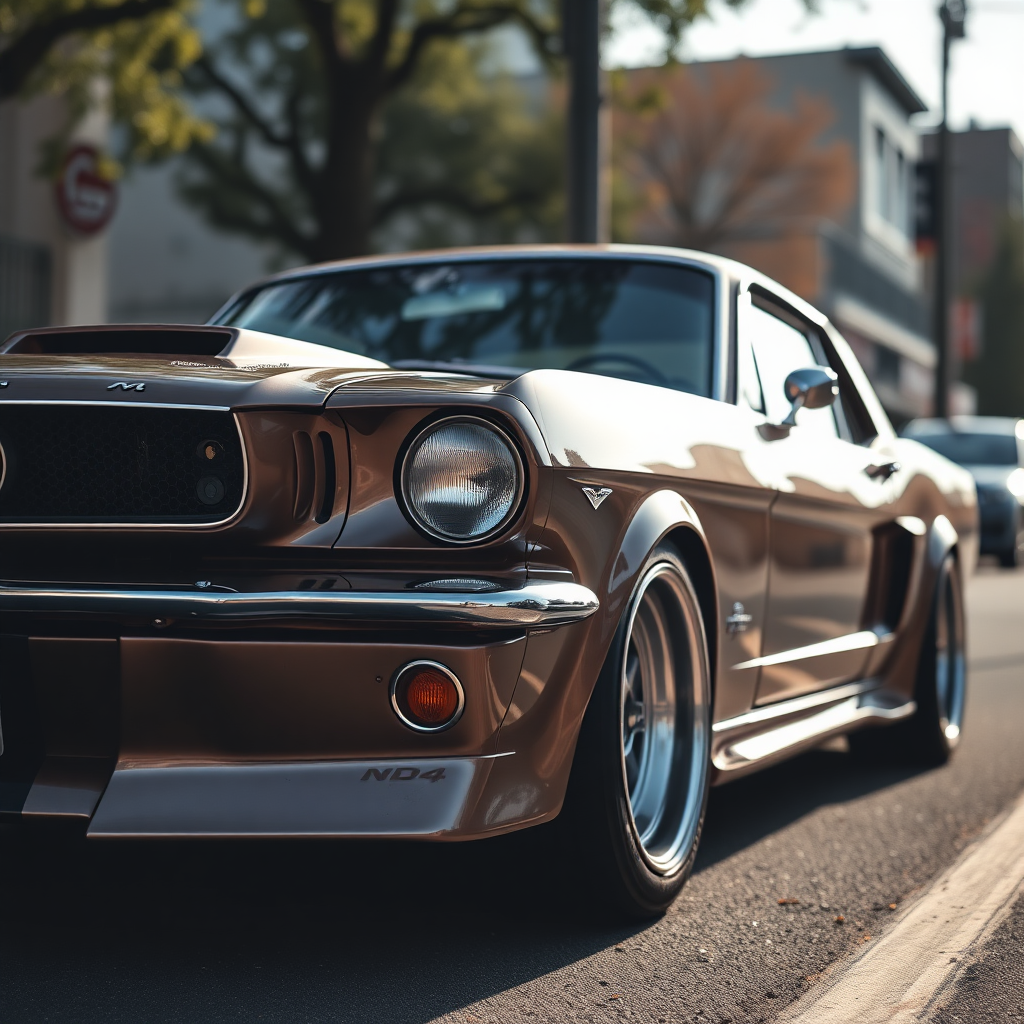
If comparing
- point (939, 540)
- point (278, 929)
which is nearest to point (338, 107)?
point (939, 540)

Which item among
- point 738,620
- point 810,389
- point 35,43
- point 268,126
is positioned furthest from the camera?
point 268,126

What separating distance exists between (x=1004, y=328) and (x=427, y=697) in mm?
71816

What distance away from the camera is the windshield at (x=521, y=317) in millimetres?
4348

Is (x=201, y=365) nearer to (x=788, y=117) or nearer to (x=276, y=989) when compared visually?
(x=276, y=989)

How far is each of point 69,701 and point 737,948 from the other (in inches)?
54.7

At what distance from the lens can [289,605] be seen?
2.75 m

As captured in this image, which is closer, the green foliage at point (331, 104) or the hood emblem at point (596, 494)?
the hood emblem at point (596, 494)

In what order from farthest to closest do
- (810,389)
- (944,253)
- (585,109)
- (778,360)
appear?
(944,253), (585,109), (778,360), (810,389)

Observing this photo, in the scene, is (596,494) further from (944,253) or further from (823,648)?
(944,253)

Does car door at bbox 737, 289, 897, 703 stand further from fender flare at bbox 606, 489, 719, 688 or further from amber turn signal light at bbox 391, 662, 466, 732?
amber turn signal light at bbox 391, 662, 466, 732

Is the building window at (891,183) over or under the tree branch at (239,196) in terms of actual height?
over

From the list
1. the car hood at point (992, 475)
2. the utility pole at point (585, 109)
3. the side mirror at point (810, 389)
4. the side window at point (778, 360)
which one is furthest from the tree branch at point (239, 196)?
the side mirror at point (810, 389)

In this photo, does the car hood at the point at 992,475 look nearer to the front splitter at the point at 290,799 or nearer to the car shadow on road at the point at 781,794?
the car shadow on road at the point at 781,794

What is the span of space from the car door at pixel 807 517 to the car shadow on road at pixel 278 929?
61 cm
